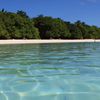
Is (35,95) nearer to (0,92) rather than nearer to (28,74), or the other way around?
(0,92)

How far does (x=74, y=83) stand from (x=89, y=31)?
278 ft

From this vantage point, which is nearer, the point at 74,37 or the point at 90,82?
the point at 90,82

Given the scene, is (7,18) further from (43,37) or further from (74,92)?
(74,92)

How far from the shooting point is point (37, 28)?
209 feet

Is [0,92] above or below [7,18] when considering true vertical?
below

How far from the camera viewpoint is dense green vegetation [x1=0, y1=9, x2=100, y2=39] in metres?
50.8

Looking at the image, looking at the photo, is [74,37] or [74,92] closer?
[74,92]

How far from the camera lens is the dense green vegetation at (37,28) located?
5081 centimetres

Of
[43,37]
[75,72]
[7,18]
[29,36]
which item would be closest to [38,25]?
[43,37]

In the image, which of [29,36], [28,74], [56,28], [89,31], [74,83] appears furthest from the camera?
[89,31]

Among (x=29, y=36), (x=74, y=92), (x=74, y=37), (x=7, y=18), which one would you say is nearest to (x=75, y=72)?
(x=74, y=92)

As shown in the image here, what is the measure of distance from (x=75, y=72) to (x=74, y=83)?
1769 millimetres

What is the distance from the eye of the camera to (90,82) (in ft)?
22.6

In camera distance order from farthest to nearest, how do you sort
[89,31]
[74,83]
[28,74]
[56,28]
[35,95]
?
[89,31], [56,28], [28,74], [74,83], [35,95]
